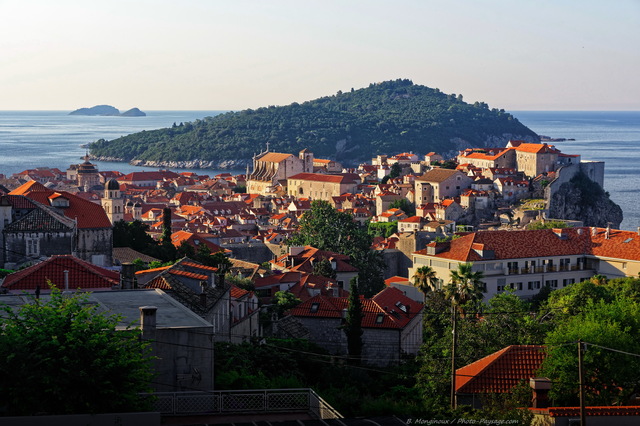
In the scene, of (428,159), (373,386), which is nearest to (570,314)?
(373,386)

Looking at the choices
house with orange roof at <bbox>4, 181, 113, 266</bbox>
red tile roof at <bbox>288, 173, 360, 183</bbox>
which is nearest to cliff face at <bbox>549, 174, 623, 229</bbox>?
red tile roof at <bbox>288, 173, 360, 183</bbox>

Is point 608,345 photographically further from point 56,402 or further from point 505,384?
point 56,402

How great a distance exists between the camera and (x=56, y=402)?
514 inches

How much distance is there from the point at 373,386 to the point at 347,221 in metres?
28.3

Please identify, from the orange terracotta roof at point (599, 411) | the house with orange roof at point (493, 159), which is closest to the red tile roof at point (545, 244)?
the orange terracotta roof at point (599, 411)

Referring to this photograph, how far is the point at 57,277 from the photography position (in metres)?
22.5

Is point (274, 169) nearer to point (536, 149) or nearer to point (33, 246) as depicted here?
point (536, 149)

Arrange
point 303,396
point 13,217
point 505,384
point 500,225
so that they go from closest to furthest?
1. point 303,396
2. point 505,384
3. point 13,217
4. point 500,225

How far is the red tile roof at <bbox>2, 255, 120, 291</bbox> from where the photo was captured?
22.1 m

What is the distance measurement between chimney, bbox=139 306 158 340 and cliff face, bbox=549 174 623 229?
74209 mm

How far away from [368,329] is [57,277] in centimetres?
951

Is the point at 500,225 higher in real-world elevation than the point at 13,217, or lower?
lower

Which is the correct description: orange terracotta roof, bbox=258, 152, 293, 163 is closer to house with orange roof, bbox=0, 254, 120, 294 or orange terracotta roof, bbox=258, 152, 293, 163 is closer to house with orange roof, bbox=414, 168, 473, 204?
house with orange roof, bbox=414, 168, 473, 204

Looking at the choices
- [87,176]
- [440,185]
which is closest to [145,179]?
[87,176]
